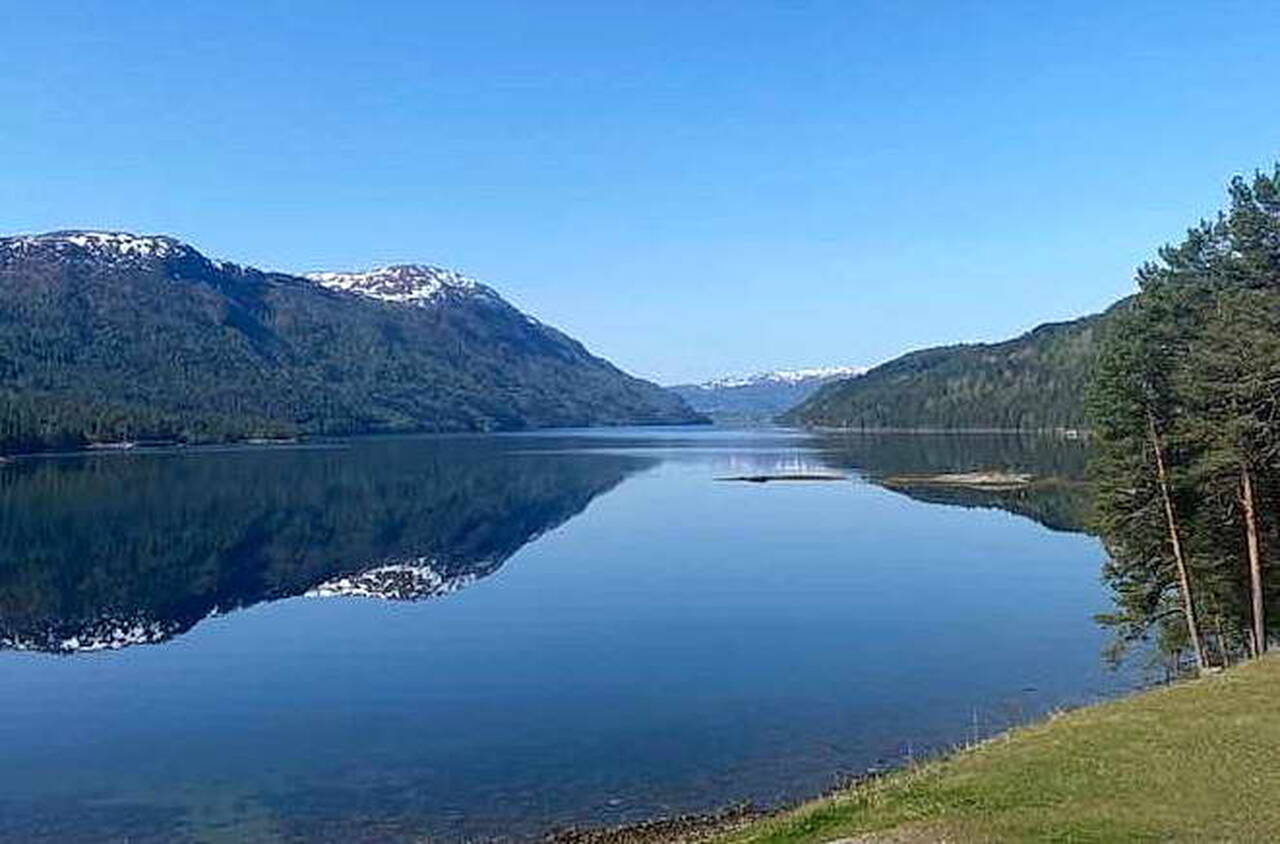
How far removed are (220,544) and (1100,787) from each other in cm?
10240

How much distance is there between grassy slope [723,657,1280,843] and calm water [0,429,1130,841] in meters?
10.4

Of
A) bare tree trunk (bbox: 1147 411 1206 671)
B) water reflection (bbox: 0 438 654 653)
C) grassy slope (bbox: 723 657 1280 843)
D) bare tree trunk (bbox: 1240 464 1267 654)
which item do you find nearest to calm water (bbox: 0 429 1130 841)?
water reflection (bbox: 0 438 654 653)

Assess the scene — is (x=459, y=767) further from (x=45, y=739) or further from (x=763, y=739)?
(x=45, y=739)

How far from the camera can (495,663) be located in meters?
62.3

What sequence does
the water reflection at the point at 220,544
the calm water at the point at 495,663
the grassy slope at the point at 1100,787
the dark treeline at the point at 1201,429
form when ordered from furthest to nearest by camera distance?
the water reflection at the point at 220,544 < the dark treeline at the point at 1201,429 < the calm water at the point at 495,663 < the grassy slope at the point at 1100,787

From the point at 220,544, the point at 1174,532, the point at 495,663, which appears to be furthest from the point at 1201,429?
the point at 220,544

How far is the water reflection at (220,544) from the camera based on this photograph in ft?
269

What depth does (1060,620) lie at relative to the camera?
71562mm

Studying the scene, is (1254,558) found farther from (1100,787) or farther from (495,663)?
(495,663)

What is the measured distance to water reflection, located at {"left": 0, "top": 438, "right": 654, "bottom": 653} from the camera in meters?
81.9

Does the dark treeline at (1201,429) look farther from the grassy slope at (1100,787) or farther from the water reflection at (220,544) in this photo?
the water reflection at (220,544)

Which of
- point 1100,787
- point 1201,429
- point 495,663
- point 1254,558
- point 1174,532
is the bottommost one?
point 495,663

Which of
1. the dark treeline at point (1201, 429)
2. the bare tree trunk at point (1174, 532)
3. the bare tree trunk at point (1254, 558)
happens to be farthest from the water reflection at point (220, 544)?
the bare tree trunk at point (1254, 558)

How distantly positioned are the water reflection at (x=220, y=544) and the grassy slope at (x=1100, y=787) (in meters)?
55.4
